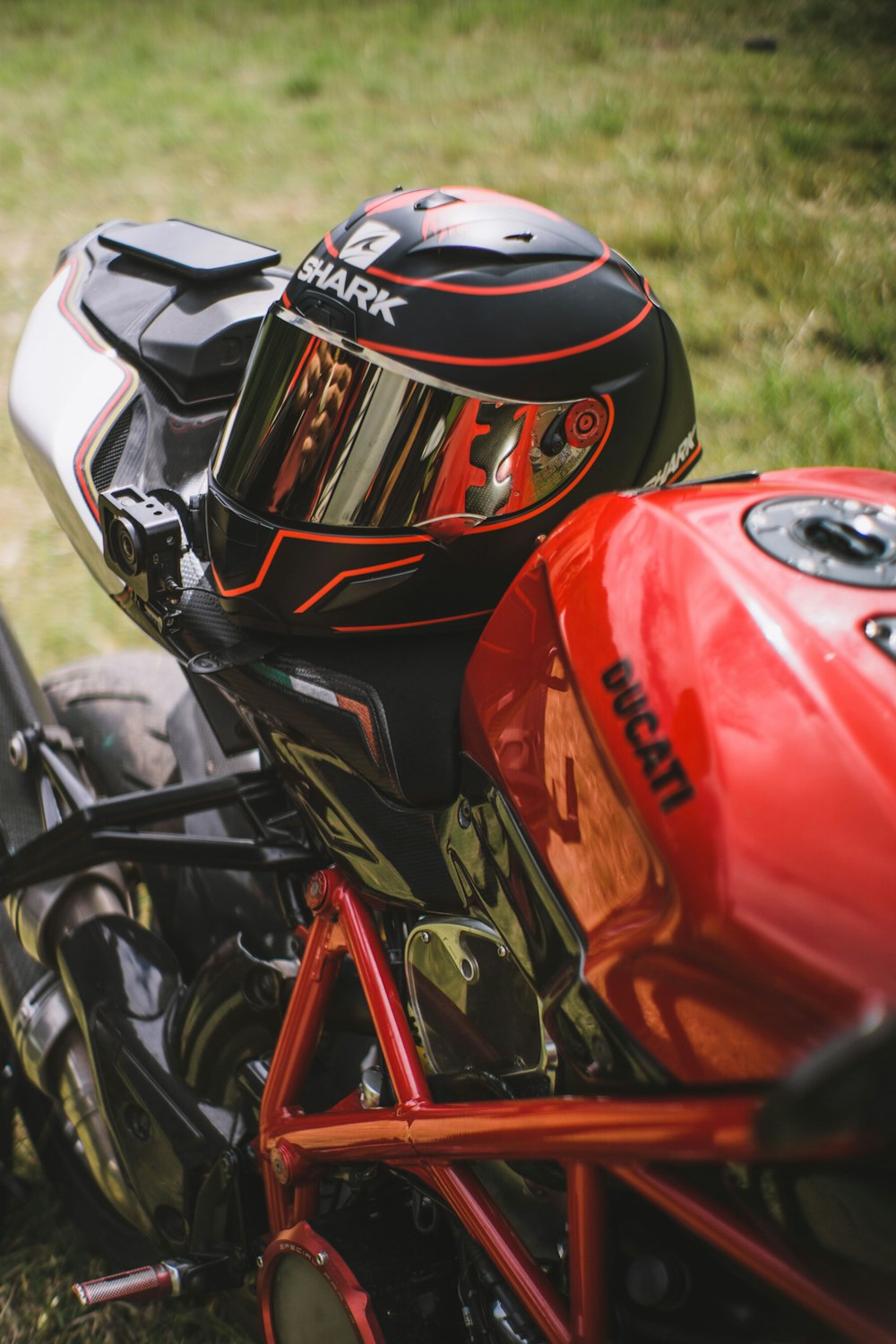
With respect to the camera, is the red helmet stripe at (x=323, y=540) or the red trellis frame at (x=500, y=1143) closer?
the red trellis frame at (x=500, y=1143)

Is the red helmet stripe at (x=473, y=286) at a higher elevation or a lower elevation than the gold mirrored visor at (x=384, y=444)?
higher

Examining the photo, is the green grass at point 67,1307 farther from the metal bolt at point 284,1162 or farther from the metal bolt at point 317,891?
the metal bolt at point 317,891

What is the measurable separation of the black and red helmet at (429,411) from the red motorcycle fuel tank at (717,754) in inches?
9.6

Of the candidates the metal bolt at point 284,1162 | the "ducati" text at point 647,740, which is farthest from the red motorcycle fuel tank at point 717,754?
the metal bolt at point 284,1162

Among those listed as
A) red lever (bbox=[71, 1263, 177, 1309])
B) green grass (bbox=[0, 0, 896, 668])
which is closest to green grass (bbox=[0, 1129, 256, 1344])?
red lever (bbox=[71, 1263, 177, 1309])

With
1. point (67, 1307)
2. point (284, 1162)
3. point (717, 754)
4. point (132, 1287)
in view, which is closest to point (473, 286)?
point (717, 754)

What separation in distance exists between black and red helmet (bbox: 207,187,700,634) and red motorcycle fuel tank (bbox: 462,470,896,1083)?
9.6 inches

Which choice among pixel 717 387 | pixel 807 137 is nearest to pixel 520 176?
pixel 807 137

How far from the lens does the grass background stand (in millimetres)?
3361

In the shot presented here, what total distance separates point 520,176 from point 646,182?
540 millimetres

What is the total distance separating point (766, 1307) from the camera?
0.86 metres

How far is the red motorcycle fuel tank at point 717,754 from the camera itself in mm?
681

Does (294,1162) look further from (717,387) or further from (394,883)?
(717,387)

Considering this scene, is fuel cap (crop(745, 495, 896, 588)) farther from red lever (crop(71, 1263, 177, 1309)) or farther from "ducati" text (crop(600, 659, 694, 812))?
red lever (crop(71, 1263, 177, 1309))
